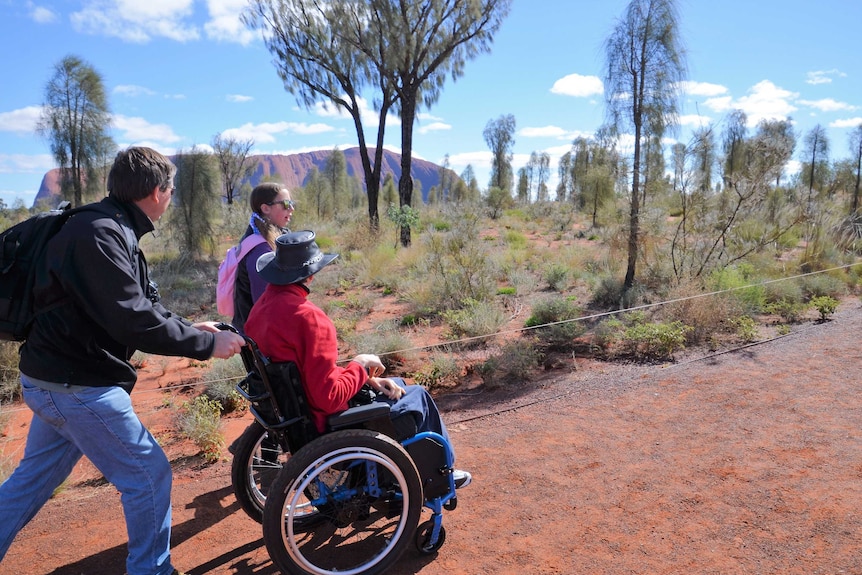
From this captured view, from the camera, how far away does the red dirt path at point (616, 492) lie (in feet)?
9.35

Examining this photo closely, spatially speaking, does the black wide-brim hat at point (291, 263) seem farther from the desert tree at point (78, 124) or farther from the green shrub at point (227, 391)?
the desert tree at point (78, 124)

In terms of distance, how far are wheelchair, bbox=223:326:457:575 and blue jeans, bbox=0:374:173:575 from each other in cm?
46

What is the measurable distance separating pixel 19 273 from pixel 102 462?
0.83 meters

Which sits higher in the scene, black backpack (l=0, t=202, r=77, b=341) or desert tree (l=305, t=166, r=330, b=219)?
desert tree (l=305, t=166, r=330, b=219)

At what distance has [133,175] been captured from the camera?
2.29 m

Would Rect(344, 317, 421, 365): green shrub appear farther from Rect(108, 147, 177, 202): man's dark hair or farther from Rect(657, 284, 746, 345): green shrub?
Rect(108, 147, 177, 202): man's dark hair

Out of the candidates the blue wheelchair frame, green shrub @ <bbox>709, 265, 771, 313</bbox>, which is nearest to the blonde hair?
the blue wheelchair frame

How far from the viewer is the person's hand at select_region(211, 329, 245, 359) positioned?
7.61ft

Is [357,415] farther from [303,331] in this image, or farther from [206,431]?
[206,431]

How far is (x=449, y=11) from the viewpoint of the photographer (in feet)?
51.0

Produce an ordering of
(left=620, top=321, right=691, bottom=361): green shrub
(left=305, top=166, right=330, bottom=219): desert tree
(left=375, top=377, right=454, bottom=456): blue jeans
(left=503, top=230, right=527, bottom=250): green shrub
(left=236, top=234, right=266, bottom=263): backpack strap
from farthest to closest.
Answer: (left=305, top=166, right=330, bottom=219): desert tree < (left=503, top=230, right=527, bottom=250): green shrub < (left=620, top=321, right=691, bottom=361): green shrub < (left=236, top=234, right=266, bottom=263): backpack strap < (left=375, top=377, right=454, bottom=456): blue jeans

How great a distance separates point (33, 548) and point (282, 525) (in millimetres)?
1810

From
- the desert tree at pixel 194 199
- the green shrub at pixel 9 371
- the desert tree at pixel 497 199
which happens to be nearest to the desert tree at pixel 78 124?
the desert tree at pixel 194 199

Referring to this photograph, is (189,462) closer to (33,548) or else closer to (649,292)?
(33,548)
